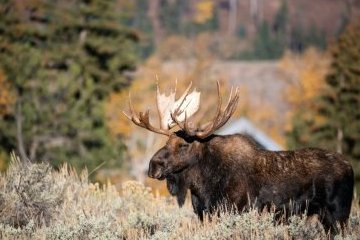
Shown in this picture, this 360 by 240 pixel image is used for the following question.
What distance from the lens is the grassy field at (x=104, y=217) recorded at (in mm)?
6992

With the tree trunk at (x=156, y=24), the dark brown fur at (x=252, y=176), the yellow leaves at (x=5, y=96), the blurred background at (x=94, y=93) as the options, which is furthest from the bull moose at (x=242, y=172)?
the tree trunk at (x=156, y=24)

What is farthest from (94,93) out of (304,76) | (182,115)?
(304,76)

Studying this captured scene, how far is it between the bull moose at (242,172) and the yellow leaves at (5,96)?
23.7 metres

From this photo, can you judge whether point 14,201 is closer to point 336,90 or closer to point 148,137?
point 336,90

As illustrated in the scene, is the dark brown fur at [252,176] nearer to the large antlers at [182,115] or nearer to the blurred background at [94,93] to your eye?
the large antlers at [182,115]

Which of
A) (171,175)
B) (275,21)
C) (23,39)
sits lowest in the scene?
(275,21)

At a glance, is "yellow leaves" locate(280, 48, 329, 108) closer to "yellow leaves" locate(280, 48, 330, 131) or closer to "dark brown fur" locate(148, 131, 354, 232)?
"yellow leaves" locate(280, 48, 330, 131)

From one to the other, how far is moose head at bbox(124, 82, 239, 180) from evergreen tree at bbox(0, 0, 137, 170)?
674 inches

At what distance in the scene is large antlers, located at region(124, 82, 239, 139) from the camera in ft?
27.2

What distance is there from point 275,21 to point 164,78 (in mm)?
104405

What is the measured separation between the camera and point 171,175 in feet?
27.7

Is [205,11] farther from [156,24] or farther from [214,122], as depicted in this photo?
[214,122]

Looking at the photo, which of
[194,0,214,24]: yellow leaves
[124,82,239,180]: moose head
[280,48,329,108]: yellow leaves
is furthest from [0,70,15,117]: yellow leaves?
[194,0,214,24]: yellow leaves

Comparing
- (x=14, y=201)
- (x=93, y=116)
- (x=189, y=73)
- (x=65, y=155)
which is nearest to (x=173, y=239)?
(x=14, y=201)
